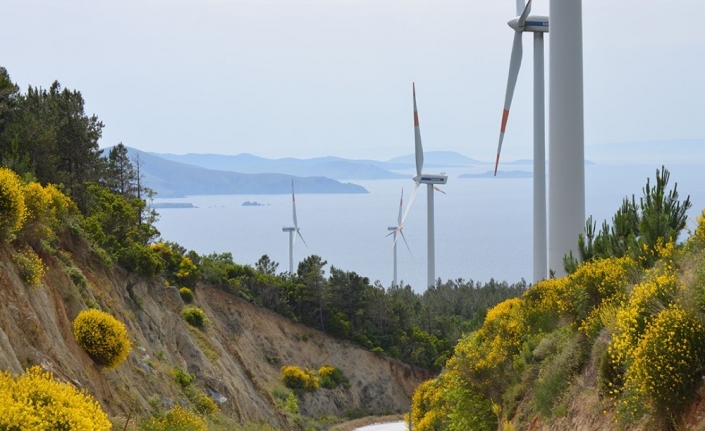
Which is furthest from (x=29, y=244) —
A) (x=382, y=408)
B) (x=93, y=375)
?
(x=382, y=408)

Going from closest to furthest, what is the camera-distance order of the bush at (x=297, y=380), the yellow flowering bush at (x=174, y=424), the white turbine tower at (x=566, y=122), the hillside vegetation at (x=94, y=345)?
the hillside vegetation at (x=94, y=345) < the yellow flowering bush at (x=174, y=424) < the white turbine tower at (x=566, y=122) < the bush at (x=297, y=380)

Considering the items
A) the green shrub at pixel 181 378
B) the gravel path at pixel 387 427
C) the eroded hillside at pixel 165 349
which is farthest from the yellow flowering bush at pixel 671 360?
the gravel path at pixel 387 427

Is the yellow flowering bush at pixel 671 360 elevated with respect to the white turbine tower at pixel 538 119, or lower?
lower

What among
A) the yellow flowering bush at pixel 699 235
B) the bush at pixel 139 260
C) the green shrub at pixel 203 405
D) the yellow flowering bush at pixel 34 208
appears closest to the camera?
the yellow flowering bush at pixel 699 235

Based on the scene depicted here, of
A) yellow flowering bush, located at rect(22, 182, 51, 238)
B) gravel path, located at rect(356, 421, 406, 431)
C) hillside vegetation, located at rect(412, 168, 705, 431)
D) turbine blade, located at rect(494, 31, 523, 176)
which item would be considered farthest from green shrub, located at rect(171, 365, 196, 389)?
gravel path, located at rect(356, 421, 406, 431)

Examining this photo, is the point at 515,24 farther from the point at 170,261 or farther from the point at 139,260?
the point at 170,261

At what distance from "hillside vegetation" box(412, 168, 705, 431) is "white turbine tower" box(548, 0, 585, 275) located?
0.84 meters

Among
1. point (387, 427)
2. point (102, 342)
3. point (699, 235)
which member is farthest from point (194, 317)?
point (699, 235)

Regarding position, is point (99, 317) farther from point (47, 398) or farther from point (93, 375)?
point (47, 398)

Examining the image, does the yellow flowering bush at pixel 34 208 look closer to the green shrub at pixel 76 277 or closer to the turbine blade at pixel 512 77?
the green shrub at pixel 76 277

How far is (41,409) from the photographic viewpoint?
10.1 m

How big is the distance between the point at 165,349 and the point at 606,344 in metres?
22.9

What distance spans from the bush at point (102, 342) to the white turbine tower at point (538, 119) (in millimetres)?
16378

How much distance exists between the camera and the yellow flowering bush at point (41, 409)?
965cm
